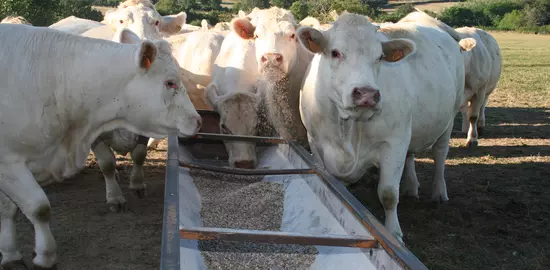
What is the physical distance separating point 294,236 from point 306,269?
0.96 m

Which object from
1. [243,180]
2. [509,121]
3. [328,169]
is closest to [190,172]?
[243,180]

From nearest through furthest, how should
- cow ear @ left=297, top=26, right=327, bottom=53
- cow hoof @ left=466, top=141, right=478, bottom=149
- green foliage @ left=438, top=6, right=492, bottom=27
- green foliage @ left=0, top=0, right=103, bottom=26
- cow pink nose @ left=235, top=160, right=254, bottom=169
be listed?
cow ear @ left=297, top=26, right=327, bottom=53
cow pink nose @ left=235, top=160, right=254, bottom=169
cow hoof @ left=466, top=141, right=478, bottom=149
green foliage @ left=0, top=0, right=103, bottom=26
green foliage @ left=438, top=6, right=492, bottom=27

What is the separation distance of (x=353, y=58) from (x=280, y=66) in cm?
172

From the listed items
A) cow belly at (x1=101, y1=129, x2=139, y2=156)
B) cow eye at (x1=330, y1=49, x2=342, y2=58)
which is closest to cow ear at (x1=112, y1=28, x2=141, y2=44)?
cow belly at (x1=101, y1=129, x2=139, y2=156)

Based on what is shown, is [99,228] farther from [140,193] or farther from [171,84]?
[171,84]

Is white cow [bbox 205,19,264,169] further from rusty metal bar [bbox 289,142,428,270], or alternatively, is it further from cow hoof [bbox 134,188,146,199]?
rusty metal bar [bbox 289,142,428,270]

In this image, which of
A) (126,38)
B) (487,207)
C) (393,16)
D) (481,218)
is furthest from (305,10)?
(126,38)

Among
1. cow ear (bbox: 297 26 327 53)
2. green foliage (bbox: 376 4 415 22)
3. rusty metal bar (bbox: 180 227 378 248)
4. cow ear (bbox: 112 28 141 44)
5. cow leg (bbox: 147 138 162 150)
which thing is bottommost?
green foliage (bbox: 376 4 415 22)

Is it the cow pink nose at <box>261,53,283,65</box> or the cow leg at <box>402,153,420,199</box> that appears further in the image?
the cow leg at <box>402,153,420,199</box>

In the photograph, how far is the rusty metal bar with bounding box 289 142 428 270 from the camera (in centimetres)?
269

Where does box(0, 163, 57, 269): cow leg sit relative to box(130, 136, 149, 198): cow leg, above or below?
above

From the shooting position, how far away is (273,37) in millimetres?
6066

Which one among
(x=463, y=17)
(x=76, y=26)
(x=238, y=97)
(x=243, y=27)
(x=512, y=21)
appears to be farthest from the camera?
(x=512, y=21)

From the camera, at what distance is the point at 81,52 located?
4281 millimetres
